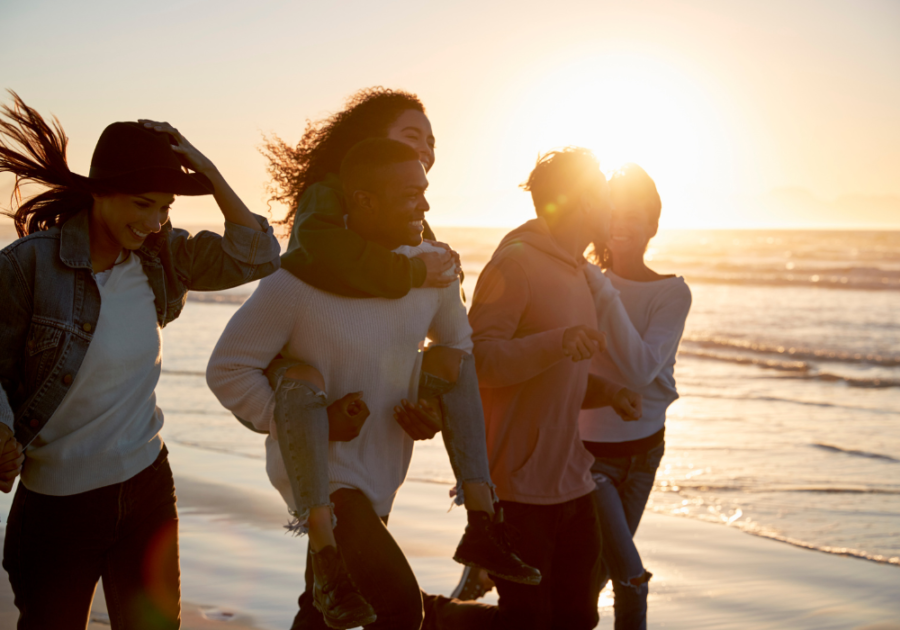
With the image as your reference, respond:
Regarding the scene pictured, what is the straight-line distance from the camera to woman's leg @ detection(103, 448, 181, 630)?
2.31m

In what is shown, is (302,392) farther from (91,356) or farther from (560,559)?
(560,559)

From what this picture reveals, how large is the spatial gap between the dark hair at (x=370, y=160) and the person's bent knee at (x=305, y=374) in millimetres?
592

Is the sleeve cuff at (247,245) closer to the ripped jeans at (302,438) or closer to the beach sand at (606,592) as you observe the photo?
the ripped jeans at (302,438)

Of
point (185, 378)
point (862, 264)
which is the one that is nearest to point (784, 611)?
point (185, 378)

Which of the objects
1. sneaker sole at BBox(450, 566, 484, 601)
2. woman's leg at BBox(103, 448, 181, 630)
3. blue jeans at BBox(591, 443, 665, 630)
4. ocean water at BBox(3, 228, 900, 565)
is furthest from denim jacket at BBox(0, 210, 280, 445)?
ocean water at BBox(3, 228, 900, 565)

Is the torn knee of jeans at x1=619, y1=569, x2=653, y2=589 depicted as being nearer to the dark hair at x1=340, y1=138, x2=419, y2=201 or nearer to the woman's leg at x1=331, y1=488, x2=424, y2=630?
the woman's leg at x1=331, y1=488, x2=424, y2=630

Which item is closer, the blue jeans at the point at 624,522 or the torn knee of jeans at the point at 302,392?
the torn knee of jeans at the point at 302,392

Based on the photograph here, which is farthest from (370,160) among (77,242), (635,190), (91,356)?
(635,190)

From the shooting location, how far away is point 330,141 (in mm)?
3029

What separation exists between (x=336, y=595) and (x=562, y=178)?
1.91 meters

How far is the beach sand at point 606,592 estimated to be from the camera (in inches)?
166

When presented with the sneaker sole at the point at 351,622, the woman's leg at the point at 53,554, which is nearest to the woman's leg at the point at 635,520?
the sneaker sole at the point at 351,622

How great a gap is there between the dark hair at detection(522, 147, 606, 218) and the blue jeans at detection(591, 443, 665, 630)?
4.11ft

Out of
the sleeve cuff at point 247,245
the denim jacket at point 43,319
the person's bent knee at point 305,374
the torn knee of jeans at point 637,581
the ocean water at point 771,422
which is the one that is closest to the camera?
the denim jacket at point 43,319
